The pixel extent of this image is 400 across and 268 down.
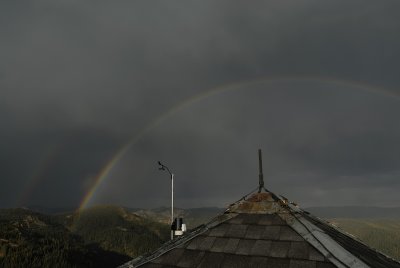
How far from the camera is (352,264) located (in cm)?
847

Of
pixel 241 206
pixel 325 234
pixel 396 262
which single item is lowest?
pixel 396 262

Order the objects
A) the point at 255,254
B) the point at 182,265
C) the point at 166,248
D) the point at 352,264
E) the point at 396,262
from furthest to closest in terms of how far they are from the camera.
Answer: the point at 396,262, the point at 166,248, the point at 182,265, the point at 255,254, the point at 352,264

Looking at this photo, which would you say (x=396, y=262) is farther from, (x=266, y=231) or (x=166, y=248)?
(x=166, y=248)

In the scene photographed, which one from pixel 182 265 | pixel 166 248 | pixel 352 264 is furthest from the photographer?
pixel 166 248

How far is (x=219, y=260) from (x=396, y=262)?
7.11 m

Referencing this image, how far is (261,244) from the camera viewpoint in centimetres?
973

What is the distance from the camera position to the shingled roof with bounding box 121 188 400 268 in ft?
29.2

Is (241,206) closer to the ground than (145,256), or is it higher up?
higher up

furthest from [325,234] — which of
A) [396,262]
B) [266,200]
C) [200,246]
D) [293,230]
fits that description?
[396,262]

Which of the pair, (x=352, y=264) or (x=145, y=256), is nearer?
(x=352, y=264)

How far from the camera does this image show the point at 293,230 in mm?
9922

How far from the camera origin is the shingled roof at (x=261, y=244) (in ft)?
29.2

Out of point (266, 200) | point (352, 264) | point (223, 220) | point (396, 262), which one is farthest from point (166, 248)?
point (396, 262)

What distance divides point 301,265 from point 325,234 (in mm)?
1550
